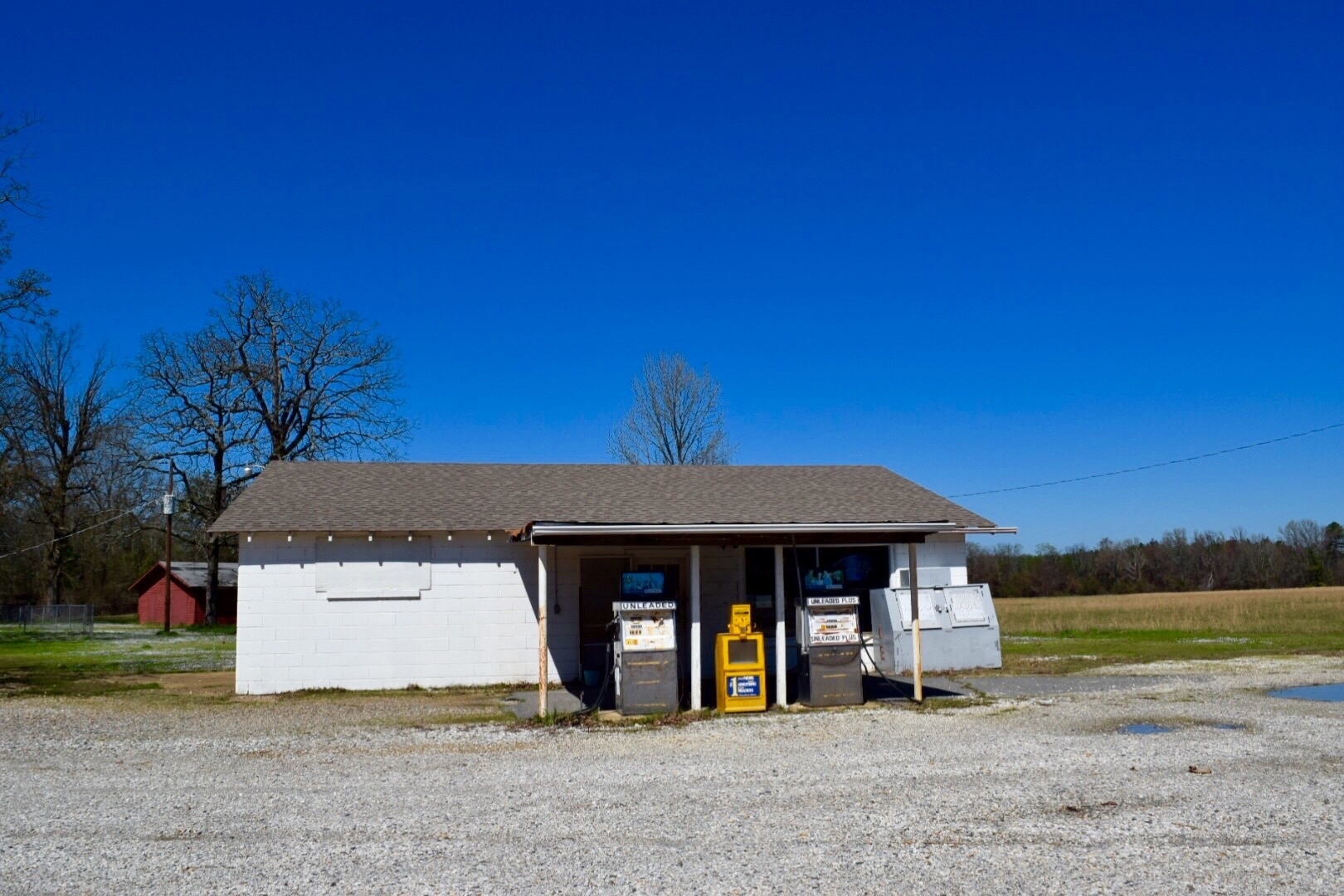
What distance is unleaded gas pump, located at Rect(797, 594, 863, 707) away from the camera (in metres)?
13.9

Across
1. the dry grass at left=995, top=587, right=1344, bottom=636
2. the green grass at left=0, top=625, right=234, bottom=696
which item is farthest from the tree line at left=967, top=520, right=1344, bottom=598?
the green grass at left=0, top=625, right=234, bottom=696

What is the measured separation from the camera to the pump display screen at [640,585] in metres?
13.8

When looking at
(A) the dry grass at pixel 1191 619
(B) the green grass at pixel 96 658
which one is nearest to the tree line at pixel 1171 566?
(A) the dry grass at pixel 1191 619

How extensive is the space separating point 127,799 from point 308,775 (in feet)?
4.95

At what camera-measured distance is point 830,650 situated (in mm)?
13984

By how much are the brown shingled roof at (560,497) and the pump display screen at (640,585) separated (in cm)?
203

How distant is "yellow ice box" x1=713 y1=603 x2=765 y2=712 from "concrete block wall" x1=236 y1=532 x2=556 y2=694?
4816 millimetres

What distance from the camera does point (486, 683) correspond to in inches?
682

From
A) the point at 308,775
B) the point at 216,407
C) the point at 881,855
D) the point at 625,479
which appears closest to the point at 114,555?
the point at 216,407

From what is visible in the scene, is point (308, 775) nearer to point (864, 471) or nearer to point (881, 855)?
point (881, 855)

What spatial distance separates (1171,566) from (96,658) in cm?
7630

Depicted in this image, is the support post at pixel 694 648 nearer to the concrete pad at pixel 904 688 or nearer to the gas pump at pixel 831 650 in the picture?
the gas pump at pixel 831 650

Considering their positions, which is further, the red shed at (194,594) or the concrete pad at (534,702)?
the red shed at (194,594)

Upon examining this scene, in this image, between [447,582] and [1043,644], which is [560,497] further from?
[1043,644]
